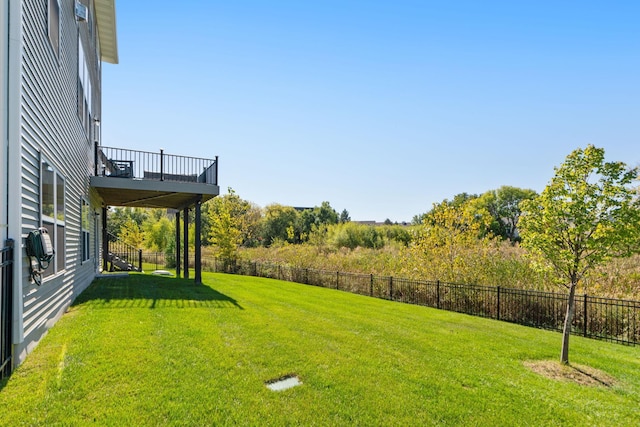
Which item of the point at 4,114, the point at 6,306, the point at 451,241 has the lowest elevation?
the point at 6,306

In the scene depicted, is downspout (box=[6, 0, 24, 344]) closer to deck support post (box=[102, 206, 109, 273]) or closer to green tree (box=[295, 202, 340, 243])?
deck support post (box=[102, 206, 109, 273])

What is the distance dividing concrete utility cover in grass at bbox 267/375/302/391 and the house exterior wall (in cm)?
251

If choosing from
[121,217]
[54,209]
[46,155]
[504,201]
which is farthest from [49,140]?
[504,201]

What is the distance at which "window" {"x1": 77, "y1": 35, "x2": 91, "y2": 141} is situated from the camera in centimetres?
769

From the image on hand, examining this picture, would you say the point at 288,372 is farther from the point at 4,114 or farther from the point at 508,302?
the point at 508,302

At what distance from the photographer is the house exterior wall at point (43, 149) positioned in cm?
339

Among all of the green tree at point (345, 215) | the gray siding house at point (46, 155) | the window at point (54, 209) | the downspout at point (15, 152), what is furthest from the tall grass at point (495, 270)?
the green tree at point (345, 215)

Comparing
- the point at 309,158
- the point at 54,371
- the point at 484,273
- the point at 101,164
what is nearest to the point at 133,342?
the point at 54,371

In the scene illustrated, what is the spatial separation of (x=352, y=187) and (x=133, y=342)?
24818 mm

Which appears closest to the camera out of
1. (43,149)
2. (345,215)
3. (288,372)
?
(288,372)

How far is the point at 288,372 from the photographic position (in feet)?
12.9

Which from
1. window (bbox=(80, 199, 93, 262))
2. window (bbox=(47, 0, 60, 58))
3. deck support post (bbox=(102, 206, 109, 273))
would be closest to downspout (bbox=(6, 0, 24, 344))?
window (bbox=(47, 0, 60, 58))

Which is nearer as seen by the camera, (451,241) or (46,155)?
(46,155)

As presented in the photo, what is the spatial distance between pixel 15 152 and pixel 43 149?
1.33 metres
